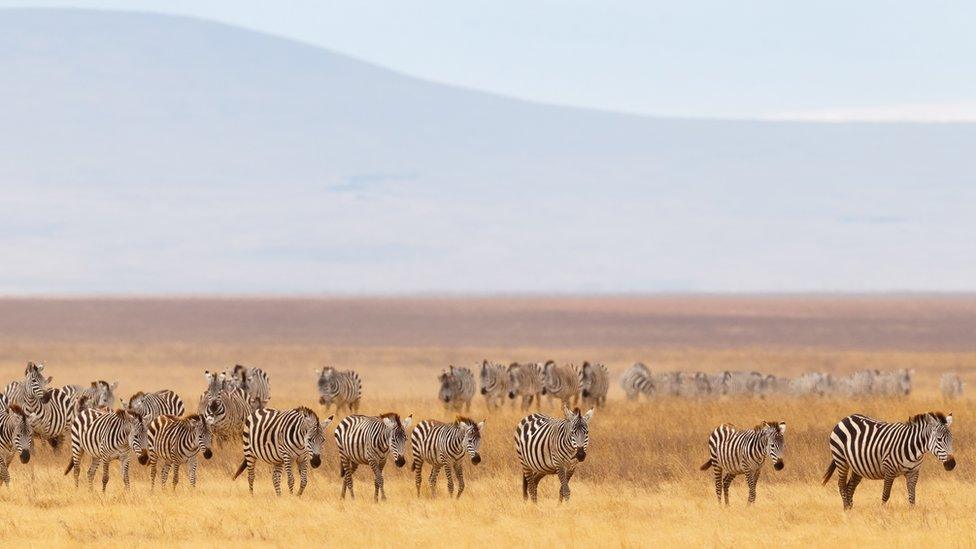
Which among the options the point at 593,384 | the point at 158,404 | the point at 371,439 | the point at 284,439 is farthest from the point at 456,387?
the point at 371,439

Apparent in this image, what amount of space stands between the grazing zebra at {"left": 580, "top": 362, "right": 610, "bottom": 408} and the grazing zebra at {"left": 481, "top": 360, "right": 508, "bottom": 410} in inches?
73.3

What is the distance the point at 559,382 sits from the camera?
36531mm

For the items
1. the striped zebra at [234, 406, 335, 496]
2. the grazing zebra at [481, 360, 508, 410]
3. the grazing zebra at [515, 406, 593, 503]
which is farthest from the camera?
the grazing zebra at [481, 360, 508, 410]

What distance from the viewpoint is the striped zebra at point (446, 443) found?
71.1 ft

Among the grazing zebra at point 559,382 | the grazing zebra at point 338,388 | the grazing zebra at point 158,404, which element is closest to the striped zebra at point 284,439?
the grazing zebra at point 158,404

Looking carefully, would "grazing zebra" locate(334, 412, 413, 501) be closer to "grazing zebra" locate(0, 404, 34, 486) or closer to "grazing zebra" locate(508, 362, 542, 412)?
"grazing zebra" locate(0, 404, 34, 486)

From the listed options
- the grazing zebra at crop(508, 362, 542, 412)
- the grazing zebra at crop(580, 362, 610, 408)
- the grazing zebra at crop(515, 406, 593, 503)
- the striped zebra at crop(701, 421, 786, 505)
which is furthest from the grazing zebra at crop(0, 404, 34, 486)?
the grazing zebra at crop(580, 362, 610, 408)

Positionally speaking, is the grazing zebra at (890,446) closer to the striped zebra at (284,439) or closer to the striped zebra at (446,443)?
the striped zebra at (446,443)

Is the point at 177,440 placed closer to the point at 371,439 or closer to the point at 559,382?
the point at 371,439

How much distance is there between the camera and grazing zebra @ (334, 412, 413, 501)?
21.9 m

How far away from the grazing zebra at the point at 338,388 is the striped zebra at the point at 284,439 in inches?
418

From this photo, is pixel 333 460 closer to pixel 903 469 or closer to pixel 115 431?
pixel 115 431

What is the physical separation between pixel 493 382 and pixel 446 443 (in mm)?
14752

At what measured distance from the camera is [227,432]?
28344 millimetres
